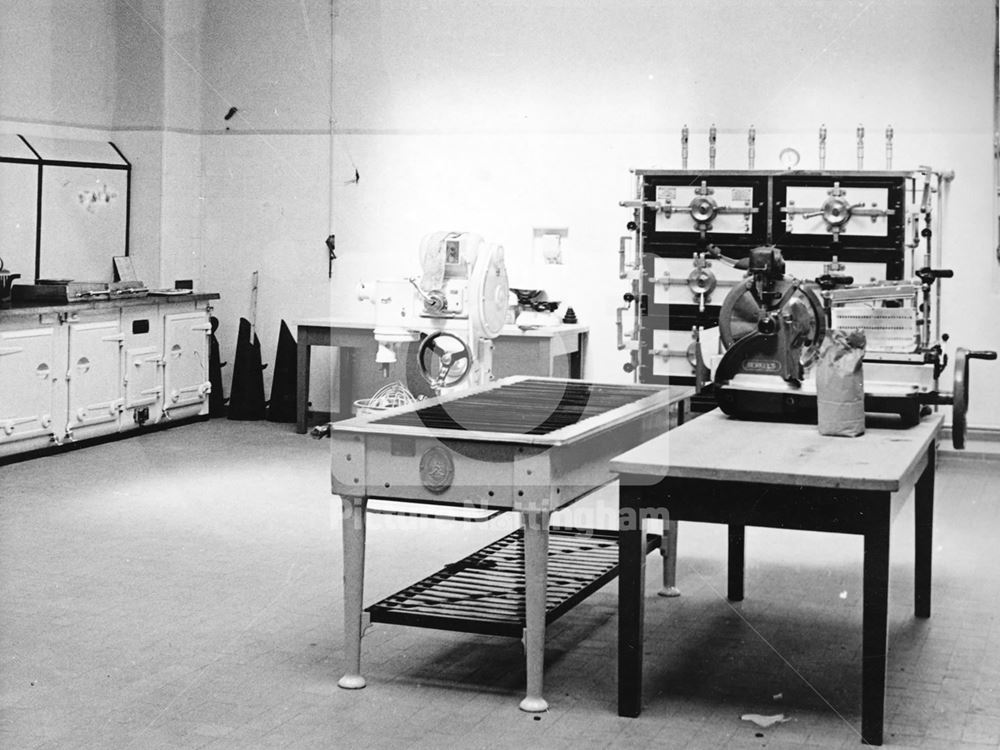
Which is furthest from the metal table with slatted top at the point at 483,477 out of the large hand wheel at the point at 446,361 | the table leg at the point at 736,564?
the large hand wheel at the point at 446,361

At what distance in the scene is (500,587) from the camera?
4.58 meters

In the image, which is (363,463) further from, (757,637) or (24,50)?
(24,50)

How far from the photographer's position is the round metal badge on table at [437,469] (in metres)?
3.83

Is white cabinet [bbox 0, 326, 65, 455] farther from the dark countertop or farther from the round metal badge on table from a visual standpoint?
the round metal badge on table

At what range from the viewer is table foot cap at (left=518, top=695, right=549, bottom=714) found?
3836mm

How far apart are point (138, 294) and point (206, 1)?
8.62 feet

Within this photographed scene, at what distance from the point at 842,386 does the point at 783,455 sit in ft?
1.69

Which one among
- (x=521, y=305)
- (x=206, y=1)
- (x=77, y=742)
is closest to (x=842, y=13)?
(x=521, y=305)

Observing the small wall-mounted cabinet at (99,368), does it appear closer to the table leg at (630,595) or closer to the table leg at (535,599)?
the table leg at (535,599)

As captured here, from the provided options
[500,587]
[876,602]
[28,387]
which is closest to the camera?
[876,602]

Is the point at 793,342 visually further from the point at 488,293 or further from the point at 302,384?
the point at 302,384

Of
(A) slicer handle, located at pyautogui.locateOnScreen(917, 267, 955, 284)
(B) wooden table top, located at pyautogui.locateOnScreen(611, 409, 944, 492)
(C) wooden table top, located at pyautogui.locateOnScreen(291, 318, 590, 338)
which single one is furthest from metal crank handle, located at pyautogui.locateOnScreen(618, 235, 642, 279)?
(B) wooden table top, located at pyautogui.locateOnScreen(611, 409, 944, 492)

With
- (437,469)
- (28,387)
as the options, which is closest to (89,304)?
(28,387)

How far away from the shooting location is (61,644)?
4.40 metres
